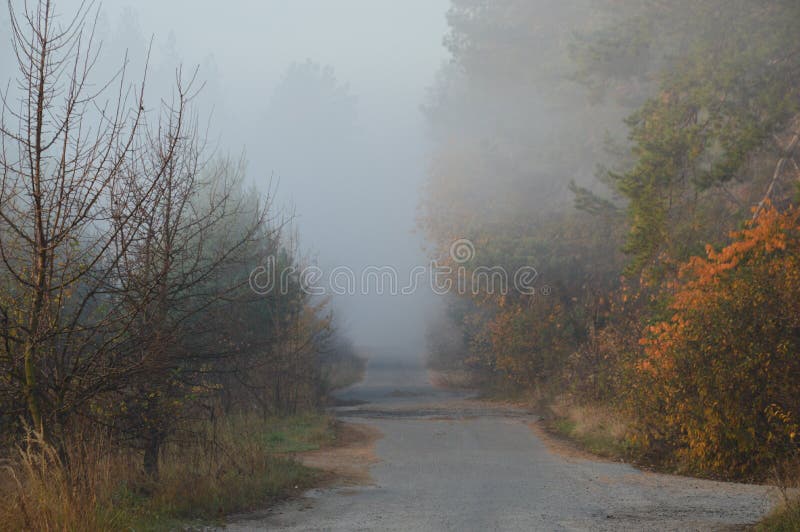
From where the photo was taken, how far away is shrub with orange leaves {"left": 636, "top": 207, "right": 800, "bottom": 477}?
12.2 m

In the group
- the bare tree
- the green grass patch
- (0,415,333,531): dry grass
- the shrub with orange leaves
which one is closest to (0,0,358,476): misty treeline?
the bare tree

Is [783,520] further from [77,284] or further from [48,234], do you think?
[77,284]

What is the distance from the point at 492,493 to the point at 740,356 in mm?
4826

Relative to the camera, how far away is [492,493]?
11.0m

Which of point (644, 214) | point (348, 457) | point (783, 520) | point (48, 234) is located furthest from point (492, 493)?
point (644, 214)

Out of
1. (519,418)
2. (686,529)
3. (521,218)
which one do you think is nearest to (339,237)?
(521,218)

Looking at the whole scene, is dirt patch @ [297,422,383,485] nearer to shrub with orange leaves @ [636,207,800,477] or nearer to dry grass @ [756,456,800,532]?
shrub with orange leaves @ [636,207,800,477]

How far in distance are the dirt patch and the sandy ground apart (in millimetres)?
27

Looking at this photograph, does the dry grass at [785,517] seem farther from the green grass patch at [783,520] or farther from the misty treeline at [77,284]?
the misty treeline at [77,284]

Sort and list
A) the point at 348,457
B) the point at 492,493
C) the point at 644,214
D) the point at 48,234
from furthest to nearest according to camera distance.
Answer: the point at 644,214 < the point at 348,457 < the point at 492,493 < the point at 48,234

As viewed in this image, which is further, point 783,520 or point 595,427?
point 595,427

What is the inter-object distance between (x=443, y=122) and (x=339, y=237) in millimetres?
65590

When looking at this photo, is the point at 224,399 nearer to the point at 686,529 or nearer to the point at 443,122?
the point at 686,529

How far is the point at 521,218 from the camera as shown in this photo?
36312 mm
